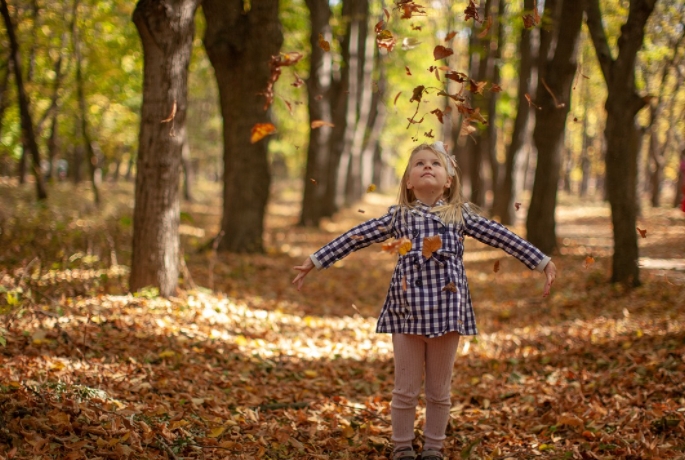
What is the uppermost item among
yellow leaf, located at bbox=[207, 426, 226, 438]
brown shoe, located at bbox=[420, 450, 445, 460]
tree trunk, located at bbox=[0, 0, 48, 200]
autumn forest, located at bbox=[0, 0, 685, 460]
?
tree trunk, located at bbox=[0, 0, 48, 200]

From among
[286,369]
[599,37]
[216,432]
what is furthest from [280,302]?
[599,37]

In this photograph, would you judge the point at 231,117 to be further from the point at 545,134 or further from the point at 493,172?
the point at 493,172

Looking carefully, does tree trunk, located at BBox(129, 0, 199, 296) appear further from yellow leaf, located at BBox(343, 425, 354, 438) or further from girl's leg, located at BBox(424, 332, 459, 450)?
girl's leg, located at BBox(424, 332, 459, 450)

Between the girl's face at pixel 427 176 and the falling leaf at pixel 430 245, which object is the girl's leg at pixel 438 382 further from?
the girl's face at pixel 427 176

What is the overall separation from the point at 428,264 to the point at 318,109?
11.6 meters

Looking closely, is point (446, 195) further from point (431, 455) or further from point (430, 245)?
point (431, 455)

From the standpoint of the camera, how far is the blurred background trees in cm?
812

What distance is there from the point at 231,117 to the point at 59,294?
5.27m

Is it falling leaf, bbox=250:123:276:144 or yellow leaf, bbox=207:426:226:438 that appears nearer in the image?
yellow leaf, bbox=207:426:226:438

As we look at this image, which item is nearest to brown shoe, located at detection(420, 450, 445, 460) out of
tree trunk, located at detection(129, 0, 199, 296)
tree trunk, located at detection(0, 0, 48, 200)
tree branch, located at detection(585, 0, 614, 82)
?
tree trunk, located at detection(129, 0, 199, 296)

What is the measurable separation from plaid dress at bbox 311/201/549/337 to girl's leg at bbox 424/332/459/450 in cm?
18

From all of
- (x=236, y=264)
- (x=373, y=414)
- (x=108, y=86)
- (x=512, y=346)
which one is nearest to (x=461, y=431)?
(x=373, y=414)

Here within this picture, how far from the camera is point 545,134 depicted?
1166 cm

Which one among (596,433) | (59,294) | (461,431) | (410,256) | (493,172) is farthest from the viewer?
(493,172)
